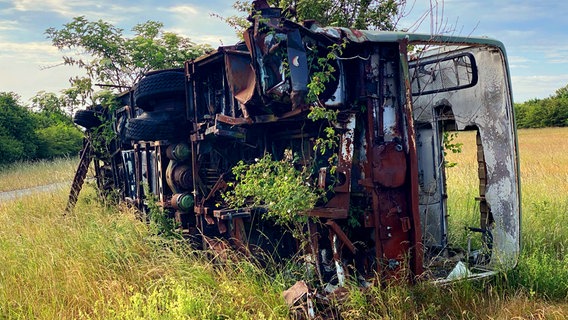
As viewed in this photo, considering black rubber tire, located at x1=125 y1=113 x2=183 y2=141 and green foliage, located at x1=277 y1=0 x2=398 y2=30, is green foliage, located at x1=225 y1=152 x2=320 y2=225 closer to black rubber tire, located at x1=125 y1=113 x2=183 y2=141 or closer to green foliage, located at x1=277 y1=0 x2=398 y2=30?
black rubber tire, located at x1=125 y1=113 x2=183 y2=141

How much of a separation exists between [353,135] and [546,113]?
49068 millimetres

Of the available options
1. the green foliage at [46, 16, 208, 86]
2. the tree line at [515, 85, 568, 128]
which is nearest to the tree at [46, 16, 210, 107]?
the green foliage at [46, 16, 208, 86]

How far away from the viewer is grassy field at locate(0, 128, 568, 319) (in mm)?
3783

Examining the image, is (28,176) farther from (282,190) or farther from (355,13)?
(282,190)

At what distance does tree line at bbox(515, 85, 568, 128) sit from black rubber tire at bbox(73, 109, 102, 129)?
4550 cm

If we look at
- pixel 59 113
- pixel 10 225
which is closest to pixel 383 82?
pixel 10 225

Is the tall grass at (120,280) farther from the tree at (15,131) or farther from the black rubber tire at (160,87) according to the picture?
the tree at (15,131)

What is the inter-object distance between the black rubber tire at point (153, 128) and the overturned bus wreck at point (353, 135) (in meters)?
0.01

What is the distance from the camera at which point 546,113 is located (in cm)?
4597

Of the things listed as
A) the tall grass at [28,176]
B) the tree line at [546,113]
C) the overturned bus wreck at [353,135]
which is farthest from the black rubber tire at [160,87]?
the tree line at [546,113]

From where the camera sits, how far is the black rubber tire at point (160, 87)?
5816mm

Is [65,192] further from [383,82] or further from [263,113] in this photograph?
[383,82]

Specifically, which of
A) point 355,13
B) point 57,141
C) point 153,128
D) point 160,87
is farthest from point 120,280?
point 57,141

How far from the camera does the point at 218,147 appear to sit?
18.0ft
